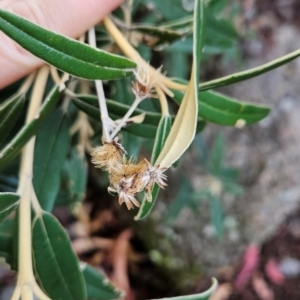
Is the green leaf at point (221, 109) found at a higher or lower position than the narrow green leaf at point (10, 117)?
lower

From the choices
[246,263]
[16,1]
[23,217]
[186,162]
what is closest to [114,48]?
[16,1]

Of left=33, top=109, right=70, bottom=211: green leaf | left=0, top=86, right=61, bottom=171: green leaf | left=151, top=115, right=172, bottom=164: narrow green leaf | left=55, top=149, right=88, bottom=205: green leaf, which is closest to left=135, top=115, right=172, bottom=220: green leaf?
left=151, top=115, right=172, bottom=164: narrow green leaf

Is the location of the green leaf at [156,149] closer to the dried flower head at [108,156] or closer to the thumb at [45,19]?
the dried flower head at [108,156]

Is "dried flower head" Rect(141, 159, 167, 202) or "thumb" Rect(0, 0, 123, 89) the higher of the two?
"thumb" Rect(0, 0, 123, 89)

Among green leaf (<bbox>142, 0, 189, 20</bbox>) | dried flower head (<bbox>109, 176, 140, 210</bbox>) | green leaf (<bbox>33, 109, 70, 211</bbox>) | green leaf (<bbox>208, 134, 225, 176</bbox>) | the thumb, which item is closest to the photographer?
dried flower head (<bbox>109, 176, 140, 210</bbox>)

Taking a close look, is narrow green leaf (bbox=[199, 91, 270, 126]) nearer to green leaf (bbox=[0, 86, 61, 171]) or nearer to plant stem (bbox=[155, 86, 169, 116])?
A: plant stem (bbox=[155, 86, 169, 116])

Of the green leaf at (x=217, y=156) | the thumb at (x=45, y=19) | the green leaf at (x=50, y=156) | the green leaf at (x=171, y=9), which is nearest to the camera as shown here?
the thumb at (x=45, y=19)

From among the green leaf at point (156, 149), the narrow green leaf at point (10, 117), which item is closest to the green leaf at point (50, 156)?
the narrow green leaf at point (10, 117)

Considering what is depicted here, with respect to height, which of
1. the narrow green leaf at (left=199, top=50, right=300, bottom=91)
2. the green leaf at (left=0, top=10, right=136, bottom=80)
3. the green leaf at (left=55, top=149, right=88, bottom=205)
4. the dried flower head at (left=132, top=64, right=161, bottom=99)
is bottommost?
the green leaf at (left=55, top=149, right=88, bottom=205)

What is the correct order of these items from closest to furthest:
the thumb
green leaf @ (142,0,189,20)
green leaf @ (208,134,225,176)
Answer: the thumb
green leaf @ (142,0,189,20)
green leaf @ (208,134,225,176)
